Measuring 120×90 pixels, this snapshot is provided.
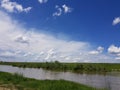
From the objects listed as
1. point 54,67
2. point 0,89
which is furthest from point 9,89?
point 54,67

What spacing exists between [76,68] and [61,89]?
72018mm

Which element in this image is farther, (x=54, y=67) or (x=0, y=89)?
(x=54, y=67)

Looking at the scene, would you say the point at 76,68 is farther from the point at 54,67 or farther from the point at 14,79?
A: the point at 14,79

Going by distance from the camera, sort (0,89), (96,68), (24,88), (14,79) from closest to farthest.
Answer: (0,89) < (24,88) < (14,79) < (96,68)

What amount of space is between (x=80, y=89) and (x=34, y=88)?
443 centimetres

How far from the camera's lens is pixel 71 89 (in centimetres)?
2109

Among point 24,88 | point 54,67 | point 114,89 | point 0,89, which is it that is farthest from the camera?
point 54,67

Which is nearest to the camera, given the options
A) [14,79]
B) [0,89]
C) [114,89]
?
[0,89]

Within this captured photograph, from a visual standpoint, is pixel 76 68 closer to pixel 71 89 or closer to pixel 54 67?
pixel 54 67

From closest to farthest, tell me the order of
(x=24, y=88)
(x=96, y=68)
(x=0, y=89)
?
(x=0, y=89), (x=24, y=88), (x=96, y=68)

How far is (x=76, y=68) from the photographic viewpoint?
9200 centimetres

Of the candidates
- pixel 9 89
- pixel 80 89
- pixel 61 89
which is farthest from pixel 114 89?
pixel 9 89

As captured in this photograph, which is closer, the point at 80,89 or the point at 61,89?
the point at 61,89

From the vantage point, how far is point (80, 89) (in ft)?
72.4
